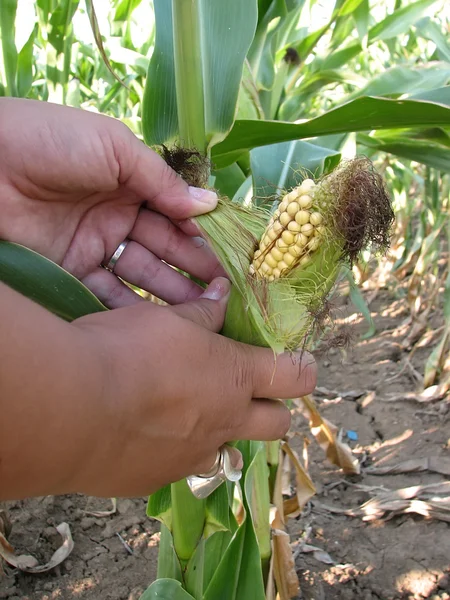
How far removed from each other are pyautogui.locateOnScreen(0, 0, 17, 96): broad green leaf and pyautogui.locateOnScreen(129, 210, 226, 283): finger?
0.78m

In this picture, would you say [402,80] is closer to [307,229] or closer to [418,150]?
[418,150]

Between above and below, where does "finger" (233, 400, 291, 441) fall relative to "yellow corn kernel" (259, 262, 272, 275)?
below

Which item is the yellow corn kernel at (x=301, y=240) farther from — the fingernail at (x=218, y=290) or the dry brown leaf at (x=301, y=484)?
the dry brown leaf at (x=301, y=484)

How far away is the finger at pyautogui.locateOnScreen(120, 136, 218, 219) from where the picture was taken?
2.41 ft

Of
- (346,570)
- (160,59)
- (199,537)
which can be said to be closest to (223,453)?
(199,537)

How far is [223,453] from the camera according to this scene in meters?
0.74

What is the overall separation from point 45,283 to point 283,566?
929 millimetres

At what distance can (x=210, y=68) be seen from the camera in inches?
31.3

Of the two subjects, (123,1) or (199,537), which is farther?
(123,1)

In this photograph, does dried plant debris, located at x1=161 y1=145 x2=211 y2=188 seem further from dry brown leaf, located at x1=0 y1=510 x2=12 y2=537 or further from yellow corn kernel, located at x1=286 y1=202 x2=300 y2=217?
dry brown leaf, located at x1=0 y1=510 x2=12 y2=537

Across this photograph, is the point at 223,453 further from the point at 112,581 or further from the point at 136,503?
the point at 136,503

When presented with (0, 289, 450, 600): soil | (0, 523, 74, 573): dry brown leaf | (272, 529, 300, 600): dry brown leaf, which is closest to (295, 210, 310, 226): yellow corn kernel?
(0, 289, 450, 600): soil

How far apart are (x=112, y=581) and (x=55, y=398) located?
121 centimetres

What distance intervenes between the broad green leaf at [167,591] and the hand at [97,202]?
A: 403mm
